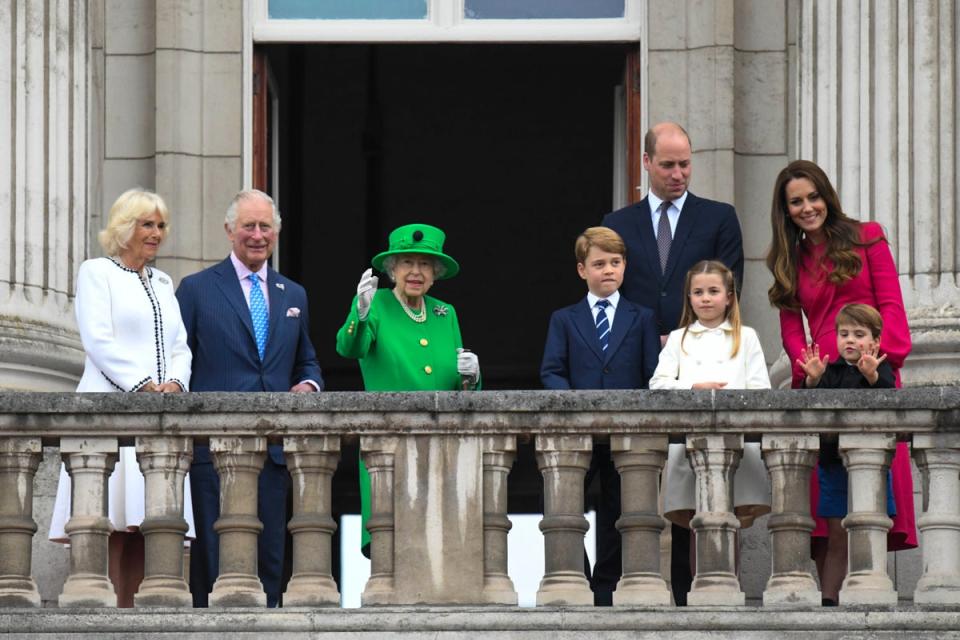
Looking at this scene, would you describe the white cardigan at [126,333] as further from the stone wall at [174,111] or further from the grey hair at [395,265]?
→ the stone wall at [174,111]

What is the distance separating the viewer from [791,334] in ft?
40.0

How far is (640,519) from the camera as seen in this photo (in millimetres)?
11398

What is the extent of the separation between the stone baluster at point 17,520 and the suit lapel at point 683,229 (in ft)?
9.87

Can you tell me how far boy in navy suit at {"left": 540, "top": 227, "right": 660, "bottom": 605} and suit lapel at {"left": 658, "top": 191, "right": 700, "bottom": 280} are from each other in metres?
0.40

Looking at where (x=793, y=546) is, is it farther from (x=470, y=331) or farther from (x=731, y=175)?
(x=470, y=331)

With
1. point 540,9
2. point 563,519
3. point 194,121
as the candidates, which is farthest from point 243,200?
point 540,9

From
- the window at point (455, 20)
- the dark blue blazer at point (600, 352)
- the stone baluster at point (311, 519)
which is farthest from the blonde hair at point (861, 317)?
the window at point (455, 20)

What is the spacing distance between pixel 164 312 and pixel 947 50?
447 cm

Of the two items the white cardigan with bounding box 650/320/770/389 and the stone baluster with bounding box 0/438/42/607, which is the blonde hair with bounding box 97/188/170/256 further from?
the white cardigan with bounding box 650/320/770/389

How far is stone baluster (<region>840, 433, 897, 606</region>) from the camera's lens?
445 inches

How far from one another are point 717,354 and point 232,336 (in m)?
2.11

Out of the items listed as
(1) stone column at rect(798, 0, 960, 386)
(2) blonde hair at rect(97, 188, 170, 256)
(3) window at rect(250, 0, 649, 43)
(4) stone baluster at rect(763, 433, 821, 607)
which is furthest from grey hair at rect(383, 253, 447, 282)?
(3) window at rect(250, 0, 649, 43)

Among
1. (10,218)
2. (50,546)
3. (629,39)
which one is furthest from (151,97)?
(50,546)

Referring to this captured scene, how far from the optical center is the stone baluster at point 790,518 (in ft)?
37.2
